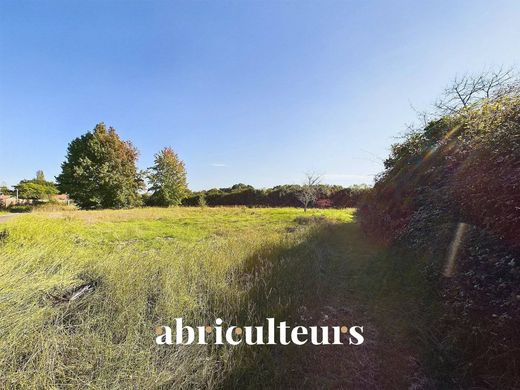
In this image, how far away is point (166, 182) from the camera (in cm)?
2581

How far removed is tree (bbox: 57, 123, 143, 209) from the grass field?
19085mm

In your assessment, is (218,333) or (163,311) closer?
(218,333)

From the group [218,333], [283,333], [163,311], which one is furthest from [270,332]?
[163,311]

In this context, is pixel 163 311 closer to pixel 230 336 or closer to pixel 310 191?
pixel 230 336

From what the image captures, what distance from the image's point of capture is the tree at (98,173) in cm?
2156

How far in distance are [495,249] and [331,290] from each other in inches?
74.8

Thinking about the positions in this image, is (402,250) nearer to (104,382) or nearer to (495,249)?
(495,249)

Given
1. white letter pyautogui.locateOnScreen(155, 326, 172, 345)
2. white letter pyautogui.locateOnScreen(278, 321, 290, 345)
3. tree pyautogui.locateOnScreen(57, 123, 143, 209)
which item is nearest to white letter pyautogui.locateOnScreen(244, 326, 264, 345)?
white letter pyautogui.locateOnScreen(278, 321, 290, 345)

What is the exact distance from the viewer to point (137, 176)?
24875mm

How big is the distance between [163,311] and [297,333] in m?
1.32

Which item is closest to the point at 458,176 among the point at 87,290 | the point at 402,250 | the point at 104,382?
the point at 402,250

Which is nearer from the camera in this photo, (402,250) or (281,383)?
(281,383)

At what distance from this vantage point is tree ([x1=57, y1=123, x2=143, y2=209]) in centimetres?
2156

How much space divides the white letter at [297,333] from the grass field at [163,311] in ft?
0.36
